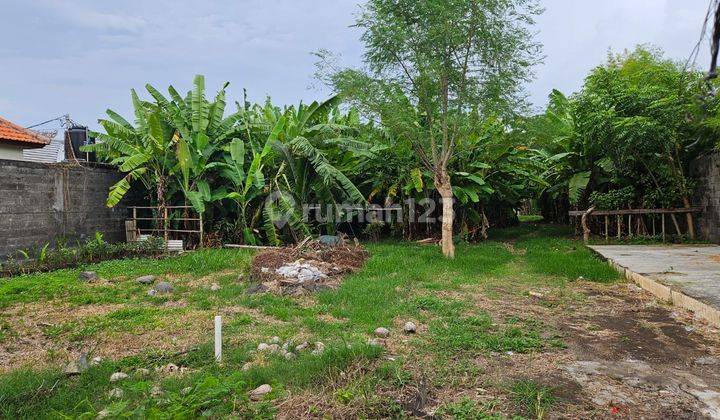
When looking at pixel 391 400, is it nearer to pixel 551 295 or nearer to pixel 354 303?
pixel 354 303

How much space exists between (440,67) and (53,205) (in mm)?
8828

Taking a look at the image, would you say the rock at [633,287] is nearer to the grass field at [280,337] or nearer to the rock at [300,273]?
the grass field at [280,337]

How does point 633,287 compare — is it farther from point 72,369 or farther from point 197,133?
point 197,133

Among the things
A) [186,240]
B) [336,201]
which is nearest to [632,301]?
[336,201]

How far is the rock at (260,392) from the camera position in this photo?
304 centimetres

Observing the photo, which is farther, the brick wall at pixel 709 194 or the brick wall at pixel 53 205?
the brick wall at pixel 709 194

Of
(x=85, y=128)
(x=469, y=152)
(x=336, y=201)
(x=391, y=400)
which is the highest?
Result: (x=85, y=128)

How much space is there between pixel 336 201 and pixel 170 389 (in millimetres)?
9397

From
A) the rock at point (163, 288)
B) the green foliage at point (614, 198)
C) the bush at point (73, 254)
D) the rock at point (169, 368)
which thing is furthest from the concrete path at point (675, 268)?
the bush at point (73, 254)

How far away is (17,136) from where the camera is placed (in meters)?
11.6

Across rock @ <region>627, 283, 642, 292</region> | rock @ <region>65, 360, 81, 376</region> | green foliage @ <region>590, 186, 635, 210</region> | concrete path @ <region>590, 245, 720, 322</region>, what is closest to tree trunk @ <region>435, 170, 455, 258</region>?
concrete path @ <region>590, 245, 720, 322</region>

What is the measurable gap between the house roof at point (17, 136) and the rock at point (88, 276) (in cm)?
628

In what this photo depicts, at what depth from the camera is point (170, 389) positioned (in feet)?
10.3

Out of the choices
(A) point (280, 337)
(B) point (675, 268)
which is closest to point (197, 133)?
(A) point (280, 337)
